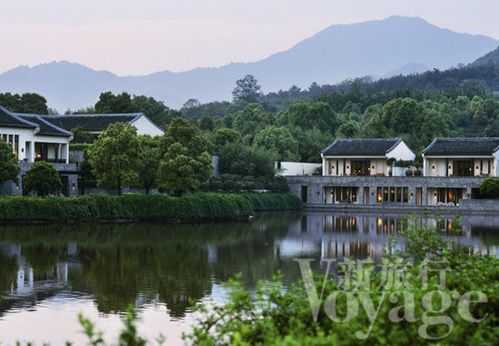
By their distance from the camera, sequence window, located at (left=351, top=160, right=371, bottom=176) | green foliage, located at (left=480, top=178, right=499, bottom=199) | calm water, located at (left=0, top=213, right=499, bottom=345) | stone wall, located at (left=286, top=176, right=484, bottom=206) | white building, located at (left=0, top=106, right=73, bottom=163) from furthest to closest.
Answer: window, located at (left=351, top=160, right=371, bottom=176) < stone wall, located at (left=286, top=176, right=484, bottom=206) < green foliage, located at (left=480, top=178, right=499, bottom=199) < white building, located at (left=0, top=106, right=73, bottom=163) < calm water, located at (left=0, top=213, right=499, bottom=345)

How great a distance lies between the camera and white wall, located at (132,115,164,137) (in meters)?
51.0

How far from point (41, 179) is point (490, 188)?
78.3 ft

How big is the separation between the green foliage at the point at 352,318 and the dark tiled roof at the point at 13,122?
118ft

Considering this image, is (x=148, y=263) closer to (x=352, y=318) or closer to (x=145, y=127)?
(x=352, y=318)

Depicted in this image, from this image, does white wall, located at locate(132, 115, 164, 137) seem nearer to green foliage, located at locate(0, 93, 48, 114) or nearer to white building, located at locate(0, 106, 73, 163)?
white building, located at locate(0, 106, 73, 163)

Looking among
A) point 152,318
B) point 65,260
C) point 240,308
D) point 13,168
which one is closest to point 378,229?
point 13,168

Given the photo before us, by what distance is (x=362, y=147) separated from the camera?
57812 millimetres

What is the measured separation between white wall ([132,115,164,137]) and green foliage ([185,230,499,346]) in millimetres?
43211

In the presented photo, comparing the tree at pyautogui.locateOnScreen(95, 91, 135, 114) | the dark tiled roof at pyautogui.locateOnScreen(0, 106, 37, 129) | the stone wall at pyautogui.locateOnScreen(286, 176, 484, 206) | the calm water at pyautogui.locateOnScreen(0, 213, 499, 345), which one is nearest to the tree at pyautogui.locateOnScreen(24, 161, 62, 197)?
the calm water at pyautogui.locateOnScreen(0, 213, 499, 345)

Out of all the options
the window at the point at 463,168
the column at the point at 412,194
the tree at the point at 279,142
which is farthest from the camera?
the tree at the point at 279,142

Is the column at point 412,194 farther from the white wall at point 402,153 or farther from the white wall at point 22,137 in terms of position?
the white wall at point 22,137

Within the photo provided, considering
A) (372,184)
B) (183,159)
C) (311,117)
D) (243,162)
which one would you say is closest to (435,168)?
(372,184)

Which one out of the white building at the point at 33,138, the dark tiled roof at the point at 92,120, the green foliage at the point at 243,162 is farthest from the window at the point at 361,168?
the white building at the point at 33,138

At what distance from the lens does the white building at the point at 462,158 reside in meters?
53.8
